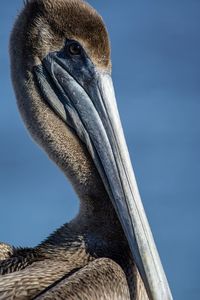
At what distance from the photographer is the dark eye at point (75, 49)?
28.1ft

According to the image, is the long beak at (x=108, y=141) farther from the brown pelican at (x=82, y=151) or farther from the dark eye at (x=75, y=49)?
the dark eye at (x=75, y=49)

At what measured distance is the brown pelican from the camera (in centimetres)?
809

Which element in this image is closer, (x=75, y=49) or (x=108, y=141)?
(x=108, y=141)

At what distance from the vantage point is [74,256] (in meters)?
8.23

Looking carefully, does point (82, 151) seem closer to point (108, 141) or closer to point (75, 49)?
point (108, 141)

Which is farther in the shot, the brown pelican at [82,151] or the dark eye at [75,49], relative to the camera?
the dark eye at [75,49]

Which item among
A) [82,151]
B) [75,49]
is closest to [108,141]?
[82,151]

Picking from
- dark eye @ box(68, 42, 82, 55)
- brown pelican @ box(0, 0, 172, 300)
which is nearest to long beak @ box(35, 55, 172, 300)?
brown pelican @ box(0, 0, 172, 300)

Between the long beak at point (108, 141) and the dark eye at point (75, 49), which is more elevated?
the dark eye at point (75, 49)

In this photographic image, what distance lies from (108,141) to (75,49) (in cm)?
64

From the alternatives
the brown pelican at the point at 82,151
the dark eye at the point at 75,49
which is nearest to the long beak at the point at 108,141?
the brown pelican at the point at 82,151

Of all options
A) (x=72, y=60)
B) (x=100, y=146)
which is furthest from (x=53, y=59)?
(x=100, y=146)

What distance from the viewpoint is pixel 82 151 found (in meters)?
8.51

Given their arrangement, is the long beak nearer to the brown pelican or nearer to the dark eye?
the brown pelican
